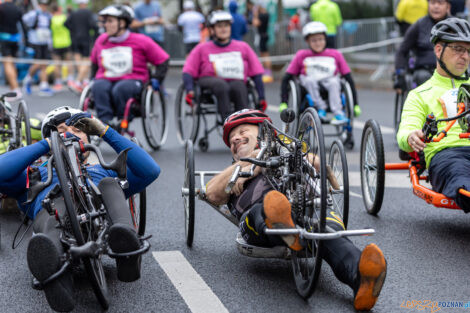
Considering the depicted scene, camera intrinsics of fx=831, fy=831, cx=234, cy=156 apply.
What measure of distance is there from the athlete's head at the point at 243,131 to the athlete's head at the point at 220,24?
4396mm

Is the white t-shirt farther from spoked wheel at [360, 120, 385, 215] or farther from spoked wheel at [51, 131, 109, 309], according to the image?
spoked wheel at [51, 131, 109, 309]

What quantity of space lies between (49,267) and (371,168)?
314cm

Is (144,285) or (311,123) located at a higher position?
(311,123)

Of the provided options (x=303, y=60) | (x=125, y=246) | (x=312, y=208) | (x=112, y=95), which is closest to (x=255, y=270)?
(x=312, y=208)

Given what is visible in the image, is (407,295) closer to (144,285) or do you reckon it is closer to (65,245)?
(144,285)

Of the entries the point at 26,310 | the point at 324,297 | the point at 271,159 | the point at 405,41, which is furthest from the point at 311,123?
the point at 405,41

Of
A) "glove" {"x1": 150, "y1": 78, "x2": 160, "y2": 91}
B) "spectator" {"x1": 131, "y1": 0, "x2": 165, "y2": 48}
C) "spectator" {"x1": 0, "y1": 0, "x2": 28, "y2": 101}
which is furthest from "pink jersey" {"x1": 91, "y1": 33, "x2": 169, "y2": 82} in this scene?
"spectator" {"x1": 131, "y1": 0, "x2": 165, "y2": 48}

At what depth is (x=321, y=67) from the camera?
926 cm

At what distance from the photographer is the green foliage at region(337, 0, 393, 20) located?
992 inches

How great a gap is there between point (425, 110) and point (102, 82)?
4.40m

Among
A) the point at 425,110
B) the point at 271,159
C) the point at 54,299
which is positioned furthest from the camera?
the point at 425,110

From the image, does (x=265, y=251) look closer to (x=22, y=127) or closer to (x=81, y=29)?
(x=22, y=127)

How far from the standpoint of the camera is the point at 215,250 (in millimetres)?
5270

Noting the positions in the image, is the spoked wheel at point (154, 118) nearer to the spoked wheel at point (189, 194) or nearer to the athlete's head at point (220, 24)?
the athlete's head at point (220, 24)
